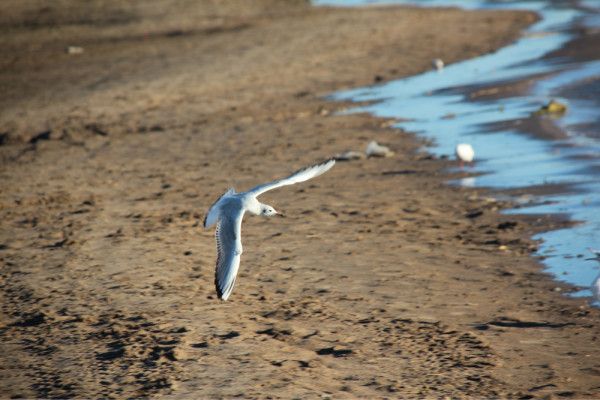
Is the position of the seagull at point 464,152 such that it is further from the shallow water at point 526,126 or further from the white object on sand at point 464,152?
the shallow water at point 526,126

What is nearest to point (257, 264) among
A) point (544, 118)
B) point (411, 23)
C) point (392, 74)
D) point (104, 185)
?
point (104, 185)

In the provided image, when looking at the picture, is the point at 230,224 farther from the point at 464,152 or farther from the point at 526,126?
the point at 526,126

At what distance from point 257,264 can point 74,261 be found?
5.61 feet

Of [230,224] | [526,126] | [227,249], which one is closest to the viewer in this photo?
[227,249]

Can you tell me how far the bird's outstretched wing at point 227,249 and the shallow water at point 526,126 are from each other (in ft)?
9.27

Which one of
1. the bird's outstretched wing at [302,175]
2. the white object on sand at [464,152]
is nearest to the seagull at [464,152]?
the white object on sand at [464,152]

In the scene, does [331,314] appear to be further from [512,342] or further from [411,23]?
[411,23]

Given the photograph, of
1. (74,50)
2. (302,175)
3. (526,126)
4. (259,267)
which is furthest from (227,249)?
(74,50)

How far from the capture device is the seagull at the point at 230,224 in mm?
7488

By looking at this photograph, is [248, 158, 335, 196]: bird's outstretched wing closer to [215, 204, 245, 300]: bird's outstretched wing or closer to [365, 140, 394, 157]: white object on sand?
[215, 204, 245, 300]: bird's outstretched wing

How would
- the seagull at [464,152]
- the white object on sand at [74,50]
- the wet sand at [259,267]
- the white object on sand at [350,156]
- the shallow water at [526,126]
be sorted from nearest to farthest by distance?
the wet sand at [259,267] < the shallow water at [526,126] < the seagull at [464,152] < the white object on sand at [350,156] < the white object on sand at [74,50]

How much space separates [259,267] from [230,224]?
1.42 meters

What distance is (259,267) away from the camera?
9.48 metres

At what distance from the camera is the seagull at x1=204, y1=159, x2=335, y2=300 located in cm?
749
